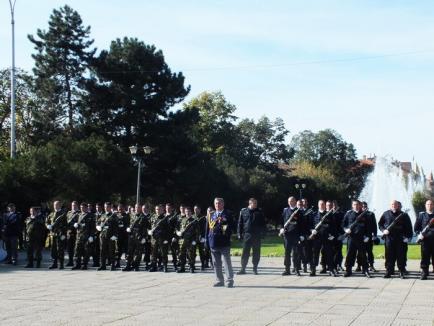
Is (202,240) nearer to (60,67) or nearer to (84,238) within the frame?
(84,238)

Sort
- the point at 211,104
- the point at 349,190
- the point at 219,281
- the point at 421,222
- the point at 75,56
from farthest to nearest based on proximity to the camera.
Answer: the point at 349,190 < the point at 211,104 < the point at 75,56 < the point at 421,222 < the point at 219,281

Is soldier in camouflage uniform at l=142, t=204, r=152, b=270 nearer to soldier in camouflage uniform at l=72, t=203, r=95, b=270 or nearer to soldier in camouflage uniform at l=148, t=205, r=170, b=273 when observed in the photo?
soldier in camouflage uniform at l=148, t=205, r=170, b=273

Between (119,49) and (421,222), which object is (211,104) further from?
(421,222)

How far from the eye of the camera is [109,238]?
65.1ft

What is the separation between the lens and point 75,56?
50.8m

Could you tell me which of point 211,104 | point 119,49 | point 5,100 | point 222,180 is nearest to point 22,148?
point 5,100

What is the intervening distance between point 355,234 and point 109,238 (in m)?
7.30

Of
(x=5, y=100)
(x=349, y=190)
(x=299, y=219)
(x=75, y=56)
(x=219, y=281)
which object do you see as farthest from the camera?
(x=349, y=190)

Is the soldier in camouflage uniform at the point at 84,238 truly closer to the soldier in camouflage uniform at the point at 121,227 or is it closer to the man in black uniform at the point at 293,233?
the soldier in camouflage uniform at the point at 121,227

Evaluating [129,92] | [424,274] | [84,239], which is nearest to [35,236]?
[84,239]

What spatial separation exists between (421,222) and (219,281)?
581 centimetres

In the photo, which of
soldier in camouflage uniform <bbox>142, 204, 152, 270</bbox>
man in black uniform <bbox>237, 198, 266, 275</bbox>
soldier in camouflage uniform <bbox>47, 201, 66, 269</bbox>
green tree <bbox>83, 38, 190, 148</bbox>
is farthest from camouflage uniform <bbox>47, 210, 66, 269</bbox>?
green tree <bbox>83, 38, 190, 148</bbox>

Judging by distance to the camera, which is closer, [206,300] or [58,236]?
[206,300]

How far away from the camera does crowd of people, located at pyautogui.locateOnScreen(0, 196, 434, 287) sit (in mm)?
17484
